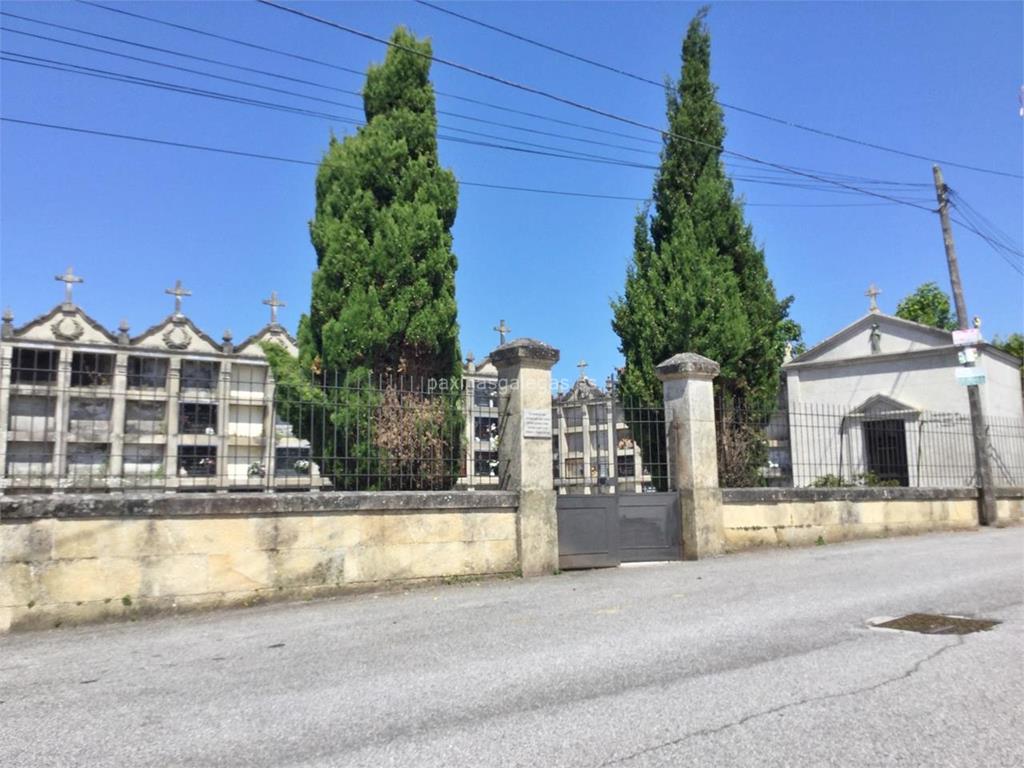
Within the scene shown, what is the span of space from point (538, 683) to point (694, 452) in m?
6.58

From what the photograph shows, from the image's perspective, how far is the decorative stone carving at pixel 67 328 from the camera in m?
30.7

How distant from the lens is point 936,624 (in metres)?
6.01

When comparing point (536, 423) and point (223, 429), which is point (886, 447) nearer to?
point (536, 423)

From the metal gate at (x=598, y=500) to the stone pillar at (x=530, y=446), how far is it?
350mm

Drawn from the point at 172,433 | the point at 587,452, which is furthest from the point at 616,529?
the point at 172,433

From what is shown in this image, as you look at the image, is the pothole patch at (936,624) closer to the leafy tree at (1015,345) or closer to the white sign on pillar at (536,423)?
the white sign on pillar at (536,423)

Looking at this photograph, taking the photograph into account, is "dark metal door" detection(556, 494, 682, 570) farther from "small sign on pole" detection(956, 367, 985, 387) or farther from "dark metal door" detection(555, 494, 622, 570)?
"small sign on pole" detection(956, 367, 985, 387)

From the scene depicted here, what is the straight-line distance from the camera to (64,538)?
6828 mm

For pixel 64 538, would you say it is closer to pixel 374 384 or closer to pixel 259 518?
pixel 259 518

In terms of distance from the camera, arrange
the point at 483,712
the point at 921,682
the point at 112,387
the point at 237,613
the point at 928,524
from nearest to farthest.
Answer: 1. the point at 483,712
2. the point at 921,682
3. the point at 237,613
4. the point at 112,387
5. the point at 928,524

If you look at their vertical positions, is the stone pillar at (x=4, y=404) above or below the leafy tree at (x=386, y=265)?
below

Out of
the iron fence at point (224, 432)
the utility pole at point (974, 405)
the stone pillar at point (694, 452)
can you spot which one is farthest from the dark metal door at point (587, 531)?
the utility pole at point (974, 405)

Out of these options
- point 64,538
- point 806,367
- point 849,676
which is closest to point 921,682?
point 849,676

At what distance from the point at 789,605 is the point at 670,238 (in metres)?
9.07
